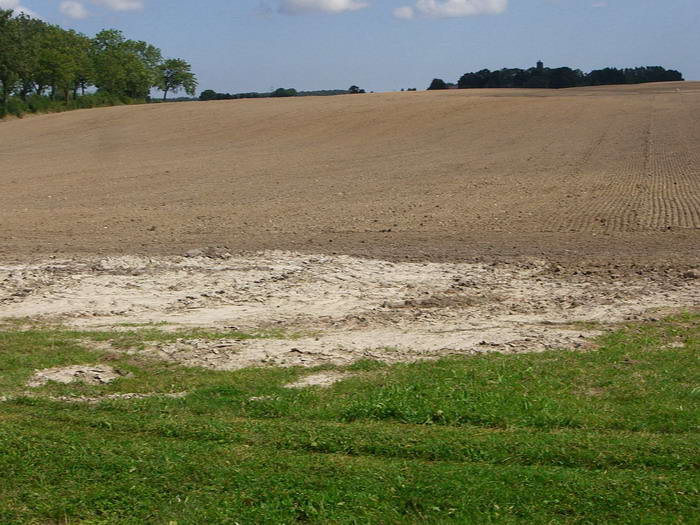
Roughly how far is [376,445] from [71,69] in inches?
3149

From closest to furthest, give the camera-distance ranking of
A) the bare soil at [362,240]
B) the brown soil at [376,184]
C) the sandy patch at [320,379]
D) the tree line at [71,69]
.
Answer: the sandy patch at [320,379], the bare soil at [362,240], the brown soil at [376,184], the tree line at [71,69]

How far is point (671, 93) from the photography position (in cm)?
5859

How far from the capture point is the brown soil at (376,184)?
1480 cm

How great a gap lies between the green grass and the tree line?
57.6 metres

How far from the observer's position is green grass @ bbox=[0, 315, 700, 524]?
5.14 metres

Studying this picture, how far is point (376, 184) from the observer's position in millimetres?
23375

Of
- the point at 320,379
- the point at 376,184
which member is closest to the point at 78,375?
the point at 320,379

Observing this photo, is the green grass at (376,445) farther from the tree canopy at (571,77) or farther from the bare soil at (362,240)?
the tree canopy at (571,77)

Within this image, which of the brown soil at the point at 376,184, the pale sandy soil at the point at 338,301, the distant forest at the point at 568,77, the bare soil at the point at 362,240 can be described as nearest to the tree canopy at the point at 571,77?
the distant forest at the point at 568,77

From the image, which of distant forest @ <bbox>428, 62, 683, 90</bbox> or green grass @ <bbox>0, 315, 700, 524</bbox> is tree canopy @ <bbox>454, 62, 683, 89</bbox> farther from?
green grass @ <bbox>0, 315, 700, 524</bbox>

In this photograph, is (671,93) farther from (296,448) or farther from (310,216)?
(296,448)

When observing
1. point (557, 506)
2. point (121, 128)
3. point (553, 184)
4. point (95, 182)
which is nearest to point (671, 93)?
point (121, 128)

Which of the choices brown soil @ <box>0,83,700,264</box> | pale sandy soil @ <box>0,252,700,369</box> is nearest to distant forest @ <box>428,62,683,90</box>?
brown soil @ <box>0,83,700,264</box>

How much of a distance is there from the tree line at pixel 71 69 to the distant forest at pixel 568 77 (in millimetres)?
35596
